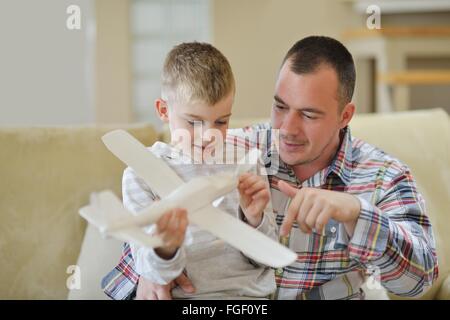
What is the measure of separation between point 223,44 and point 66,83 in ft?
0.53

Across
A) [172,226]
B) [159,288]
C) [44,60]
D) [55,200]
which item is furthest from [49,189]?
[172,226]

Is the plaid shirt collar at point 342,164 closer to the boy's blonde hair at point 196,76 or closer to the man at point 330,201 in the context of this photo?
the man at point 330,201

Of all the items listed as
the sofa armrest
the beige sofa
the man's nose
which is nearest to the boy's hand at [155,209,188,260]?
the man's nose

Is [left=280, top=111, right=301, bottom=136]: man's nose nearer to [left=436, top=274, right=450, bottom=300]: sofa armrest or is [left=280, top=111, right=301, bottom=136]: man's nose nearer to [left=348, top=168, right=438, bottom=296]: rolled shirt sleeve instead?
[left=348, top=168, right=438, bottom=296]: rolled shirt sleeve

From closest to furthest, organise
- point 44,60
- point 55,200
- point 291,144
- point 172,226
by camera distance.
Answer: point 172,226
point 291,144
point 44,60
point 55,200

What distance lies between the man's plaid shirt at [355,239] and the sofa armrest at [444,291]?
0.40 meters

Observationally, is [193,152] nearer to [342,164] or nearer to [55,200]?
[342,164]

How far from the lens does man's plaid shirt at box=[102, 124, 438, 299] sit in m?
0.53

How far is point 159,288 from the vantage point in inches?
20.8

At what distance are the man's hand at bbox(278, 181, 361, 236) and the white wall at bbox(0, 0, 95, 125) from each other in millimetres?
259

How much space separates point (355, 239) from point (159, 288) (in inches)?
5.8

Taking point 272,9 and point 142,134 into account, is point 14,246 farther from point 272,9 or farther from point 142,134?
point 272,9

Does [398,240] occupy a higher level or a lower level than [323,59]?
lower
